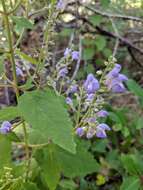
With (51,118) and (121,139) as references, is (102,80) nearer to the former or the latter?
(51,118)

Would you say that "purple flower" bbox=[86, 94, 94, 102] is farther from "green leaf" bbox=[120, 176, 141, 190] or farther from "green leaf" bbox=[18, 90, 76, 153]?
"green leaf" bbox=[120, 176, 141, 190]

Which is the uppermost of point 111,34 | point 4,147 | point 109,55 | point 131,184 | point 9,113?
point 111,34

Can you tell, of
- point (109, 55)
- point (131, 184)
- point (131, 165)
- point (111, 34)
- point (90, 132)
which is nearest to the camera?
point (90, 132)

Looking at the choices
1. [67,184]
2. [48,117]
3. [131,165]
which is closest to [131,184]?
[131,165]

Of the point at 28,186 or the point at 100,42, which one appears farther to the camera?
the point at 100,42

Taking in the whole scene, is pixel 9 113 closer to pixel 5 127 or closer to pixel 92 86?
pixel 5 127

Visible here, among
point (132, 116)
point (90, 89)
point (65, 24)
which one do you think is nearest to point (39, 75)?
point (90, 89)
